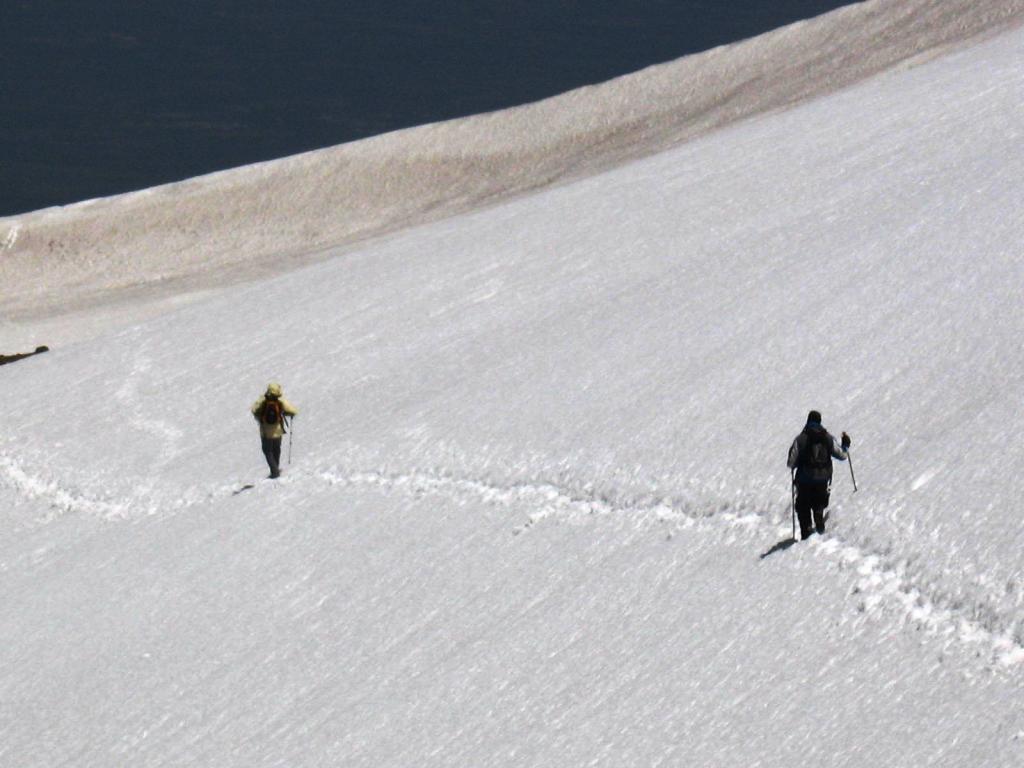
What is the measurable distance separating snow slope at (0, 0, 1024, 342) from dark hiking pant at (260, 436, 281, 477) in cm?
3108

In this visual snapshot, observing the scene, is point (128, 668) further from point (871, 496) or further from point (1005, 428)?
point (1005, 428)

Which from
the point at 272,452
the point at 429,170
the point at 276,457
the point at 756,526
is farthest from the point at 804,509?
the point at 429,170

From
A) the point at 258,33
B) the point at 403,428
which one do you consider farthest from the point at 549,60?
the point at 403,428

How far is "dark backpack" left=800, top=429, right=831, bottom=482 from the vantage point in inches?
665

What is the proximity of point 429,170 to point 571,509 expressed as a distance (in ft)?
161

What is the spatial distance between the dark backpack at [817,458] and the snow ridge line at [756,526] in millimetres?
912

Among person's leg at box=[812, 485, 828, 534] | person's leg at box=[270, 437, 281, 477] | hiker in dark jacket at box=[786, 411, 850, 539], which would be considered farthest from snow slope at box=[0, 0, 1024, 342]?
hiker in dark jacket at box=[786, 411, 850, 539]

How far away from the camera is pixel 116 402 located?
3322 cm

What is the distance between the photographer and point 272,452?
81.7 feet

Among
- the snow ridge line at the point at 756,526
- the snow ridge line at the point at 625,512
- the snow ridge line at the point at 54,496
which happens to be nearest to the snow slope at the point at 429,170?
the snow ridge line at the point at 54,496

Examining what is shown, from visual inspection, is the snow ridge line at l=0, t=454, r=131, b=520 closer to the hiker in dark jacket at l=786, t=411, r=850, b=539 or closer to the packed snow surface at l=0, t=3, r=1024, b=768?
the packed snow surface at l=0, t=3, r=1024, b=768

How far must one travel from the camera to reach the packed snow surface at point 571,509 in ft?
52.2

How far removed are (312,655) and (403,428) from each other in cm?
719

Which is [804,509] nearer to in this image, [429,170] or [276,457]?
→ [276,457]
